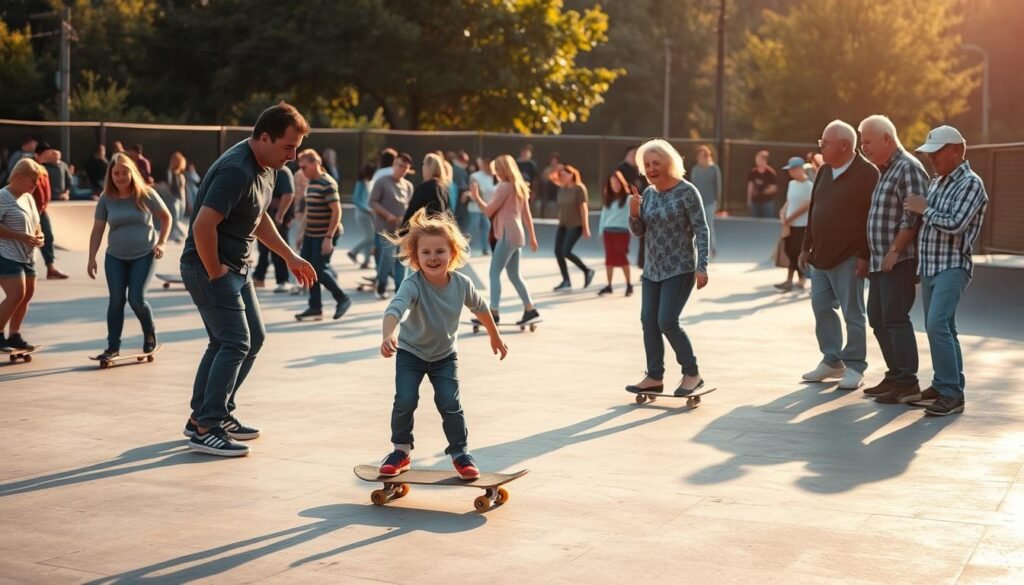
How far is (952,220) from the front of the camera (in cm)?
901

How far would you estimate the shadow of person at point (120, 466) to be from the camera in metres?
6.97

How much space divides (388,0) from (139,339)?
3160 cm

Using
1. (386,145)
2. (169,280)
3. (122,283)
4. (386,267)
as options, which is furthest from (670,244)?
(386,145)

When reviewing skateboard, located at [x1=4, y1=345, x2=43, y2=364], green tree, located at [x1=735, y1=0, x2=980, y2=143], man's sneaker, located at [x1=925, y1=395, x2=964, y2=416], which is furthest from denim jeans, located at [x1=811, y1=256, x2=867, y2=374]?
green tree, located at [x1=735, y1=0, x2=980, y2=143]

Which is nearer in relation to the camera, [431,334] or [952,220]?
[431,334]

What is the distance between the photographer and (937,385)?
30.7ft

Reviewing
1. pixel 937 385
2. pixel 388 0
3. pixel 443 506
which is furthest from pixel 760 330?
pixel 388 0

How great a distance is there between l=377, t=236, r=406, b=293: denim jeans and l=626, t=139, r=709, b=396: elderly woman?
7.06 m

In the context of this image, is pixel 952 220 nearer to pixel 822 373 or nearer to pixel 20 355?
pixel 822 373

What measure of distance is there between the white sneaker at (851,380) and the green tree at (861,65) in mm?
36114

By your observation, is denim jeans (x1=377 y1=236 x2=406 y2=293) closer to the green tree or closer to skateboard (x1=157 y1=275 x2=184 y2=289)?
skateboard (x1=157 y1=275 x2=184 y2=289)

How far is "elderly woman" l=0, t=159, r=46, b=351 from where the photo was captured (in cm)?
1086

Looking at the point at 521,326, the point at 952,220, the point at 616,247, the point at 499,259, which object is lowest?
the point at 521,326

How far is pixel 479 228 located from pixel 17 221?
14.5m
